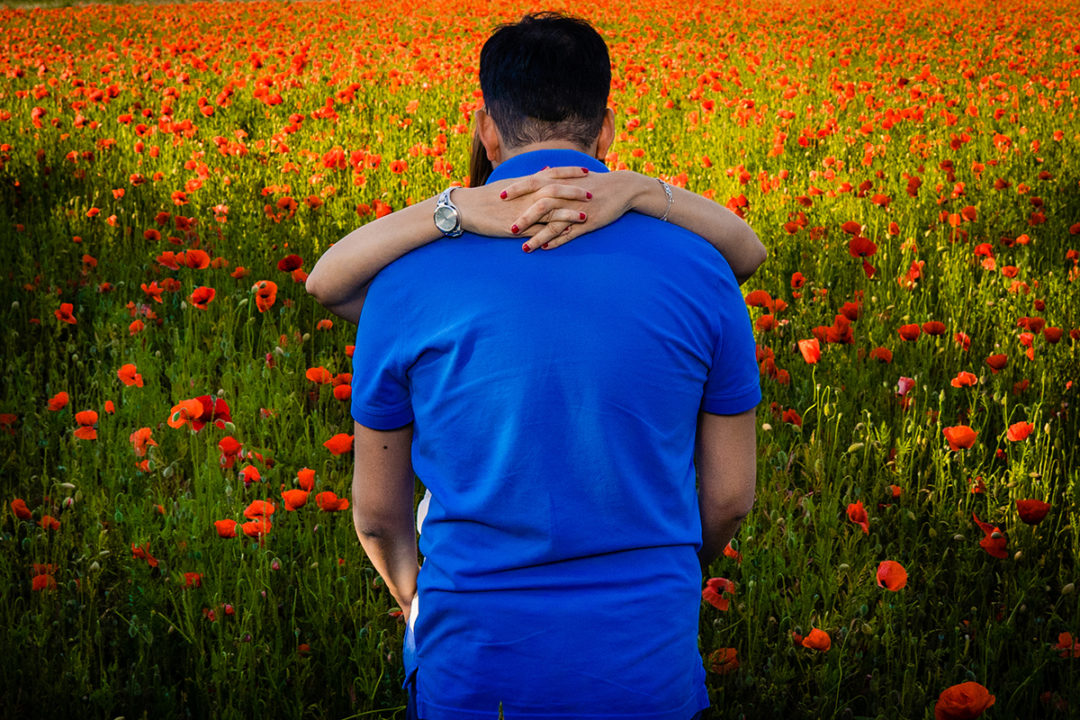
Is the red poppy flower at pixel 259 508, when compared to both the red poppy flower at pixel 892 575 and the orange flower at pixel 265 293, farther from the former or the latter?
the red poppy flower at pixel 892 575

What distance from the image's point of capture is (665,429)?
1349mm

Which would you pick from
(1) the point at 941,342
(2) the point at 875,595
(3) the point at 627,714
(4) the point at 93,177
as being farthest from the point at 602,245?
(4) the point at 93,177

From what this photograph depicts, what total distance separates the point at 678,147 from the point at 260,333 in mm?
3621

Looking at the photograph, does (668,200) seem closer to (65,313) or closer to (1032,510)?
(1032,510)

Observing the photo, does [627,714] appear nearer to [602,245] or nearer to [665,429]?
[665,429]

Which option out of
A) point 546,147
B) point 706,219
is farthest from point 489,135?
point 706,219

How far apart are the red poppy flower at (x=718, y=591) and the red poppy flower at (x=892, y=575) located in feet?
1.11

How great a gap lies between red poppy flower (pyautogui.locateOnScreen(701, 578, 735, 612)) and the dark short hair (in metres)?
1.12

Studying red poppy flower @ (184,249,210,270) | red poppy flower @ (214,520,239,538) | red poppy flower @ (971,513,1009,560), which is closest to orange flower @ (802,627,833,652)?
red poppy flower @ (971,513,1009,560)

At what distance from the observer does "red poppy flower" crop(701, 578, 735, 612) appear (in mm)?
2068

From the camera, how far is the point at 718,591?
217 cm

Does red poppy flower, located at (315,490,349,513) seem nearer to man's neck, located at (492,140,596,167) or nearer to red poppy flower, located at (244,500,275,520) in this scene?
red poppy flower, located at (244,500,275,520)

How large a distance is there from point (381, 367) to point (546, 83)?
1.70ft

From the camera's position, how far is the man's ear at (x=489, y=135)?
1.55 m
